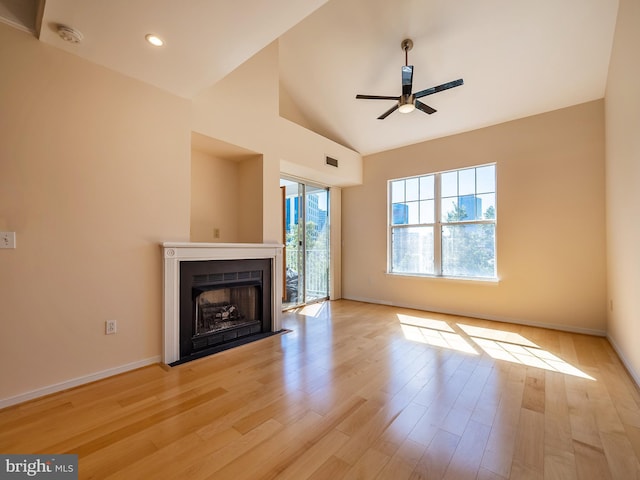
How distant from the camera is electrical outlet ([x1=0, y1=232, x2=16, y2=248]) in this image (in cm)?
193

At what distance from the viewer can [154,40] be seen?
6.75 ft

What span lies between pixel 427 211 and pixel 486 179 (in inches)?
38.5

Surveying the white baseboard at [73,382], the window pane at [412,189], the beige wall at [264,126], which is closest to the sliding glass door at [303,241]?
the beige wall at [264,126]

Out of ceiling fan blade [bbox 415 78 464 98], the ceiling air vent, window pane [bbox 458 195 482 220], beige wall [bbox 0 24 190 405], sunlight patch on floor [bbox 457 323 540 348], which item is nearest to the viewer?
beige wall [bbox 0 24 190 405]

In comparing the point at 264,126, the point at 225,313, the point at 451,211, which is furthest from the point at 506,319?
the point at 264,126

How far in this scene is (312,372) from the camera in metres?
2.45

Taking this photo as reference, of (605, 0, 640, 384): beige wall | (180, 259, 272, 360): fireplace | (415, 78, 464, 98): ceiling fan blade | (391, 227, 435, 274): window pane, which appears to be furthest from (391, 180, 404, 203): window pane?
(180, 259, 272, 360): fireplace

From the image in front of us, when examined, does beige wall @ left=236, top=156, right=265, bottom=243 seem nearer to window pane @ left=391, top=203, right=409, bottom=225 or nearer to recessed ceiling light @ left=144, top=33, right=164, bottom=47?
recessed ceiling light @ left=144, top=33, right=164, bottom=47

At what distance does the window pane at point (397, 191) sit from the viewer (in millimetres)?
5172

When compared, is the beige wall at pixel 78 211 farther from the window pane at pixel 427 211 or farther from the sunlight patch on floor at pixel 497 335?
the window pane at pixel 427 211

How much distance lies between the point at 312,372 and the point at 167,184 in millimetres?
2224

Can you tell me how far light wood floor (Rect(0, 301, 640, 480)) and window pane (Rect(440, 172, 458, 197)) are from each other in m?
2.52

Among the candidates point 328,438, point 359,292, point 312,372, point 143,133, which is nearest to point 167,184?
point 143,133

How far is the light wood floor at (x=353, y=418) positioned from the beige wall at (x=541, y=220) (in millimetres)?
968
